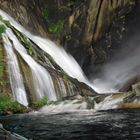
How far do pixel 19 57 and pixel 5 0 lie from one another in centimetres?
1253

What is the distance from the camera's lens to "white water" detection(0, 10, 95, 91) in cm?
3975

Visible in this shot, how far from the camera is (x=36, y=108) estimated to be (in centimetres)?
2733

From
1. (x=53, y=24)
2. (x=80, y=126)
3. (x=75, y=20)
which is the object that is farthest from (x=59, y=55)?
(x=80, y=126)

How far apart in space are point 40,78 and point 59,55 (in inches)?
462

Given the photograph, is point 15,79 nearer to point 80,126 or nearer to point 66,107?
point 66,107

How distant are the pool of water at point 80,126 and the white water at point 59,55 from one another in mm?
17085

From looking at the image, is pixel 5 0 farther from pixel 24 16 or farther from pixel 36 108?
pixel 36 108

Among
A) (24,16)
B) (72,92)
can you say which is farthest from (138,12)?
(72,92)

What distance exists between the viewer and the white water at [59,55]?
130ft

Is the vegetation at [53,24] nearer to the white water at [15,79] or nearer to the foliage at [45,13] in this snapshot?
the foliage at [45,13]

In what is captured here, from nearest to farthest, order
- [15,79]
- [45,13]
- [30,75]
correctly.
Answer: [15,79] < [30,75] < [45,13]

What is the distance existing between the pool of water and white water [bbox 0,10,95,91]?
1709 centimetres

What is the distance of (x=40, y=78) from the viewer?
30469mm

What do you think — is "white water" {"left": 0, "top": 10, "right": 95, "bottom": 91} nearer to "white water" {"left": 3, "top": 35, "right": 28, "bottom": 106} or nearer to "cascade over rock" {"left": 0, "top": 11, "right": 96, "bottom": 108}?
"cascade over rock" {"left": 0, "top": 11, "right": 96, "bottom": 108}
